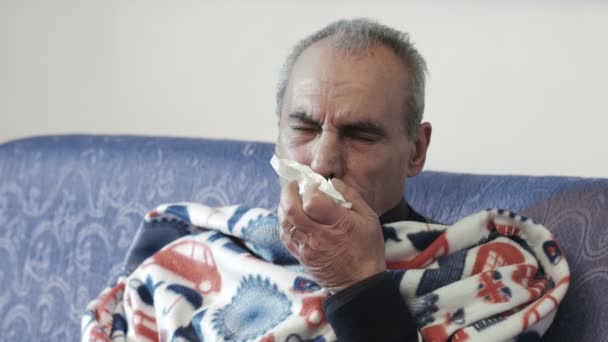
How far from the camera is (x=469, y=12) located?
1710 millimetres

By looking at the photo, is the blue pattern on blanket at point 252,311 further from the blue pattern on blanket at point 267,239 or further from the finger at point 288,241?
the finger at point 288,241

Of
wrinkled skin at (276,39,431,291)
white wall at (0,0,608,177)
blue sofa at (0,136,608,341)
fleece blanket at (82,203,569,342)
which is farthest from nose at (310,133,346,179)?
white wall at (0,0,608,177)

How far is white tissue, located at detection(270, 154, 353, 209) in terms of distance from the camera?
3.60ft

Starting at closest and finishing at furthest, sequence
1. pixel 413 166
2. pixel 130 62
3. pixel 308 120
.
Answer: pixel 308 120 < pixel 413 166 < pixel 130 62

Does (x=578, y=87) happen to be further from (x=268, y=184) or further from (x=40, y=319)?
(x=40, y=319)

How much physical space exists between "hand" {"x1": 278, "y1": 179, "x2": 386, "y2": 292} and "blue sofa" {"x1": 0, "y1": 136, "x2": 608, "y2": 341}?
37 centimetres

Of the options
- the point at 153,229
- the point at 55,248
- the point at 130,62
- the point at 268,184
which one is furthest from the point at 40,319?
the point at 130,62

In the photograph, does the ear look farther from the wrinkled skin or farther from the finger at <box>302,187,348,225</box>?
the finger at <box>302,187,348,225</box>

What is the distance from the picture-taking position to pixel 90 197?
5.80 ft

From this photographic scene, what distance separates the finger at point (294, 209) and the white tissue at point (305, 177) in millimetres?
26

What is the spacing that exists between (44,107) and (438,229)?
4.66 feet

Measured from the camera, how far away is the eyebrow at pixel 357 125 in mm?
1267

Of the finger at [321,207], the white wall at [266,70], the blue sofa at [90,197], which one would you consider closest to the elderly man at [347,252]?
the finger at [321,207]

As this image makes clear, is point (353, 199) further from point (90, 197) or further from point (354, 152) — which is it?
point (90, 197)
